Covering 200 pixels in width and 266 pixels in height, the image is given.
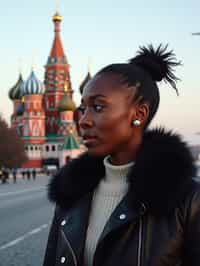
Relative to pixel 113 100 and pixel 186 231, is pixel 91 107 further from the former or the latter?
pixel 186 231

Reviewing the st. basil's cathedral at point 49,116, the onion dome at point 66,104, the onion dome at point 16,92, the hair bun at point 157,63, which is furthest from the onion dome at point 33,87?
the hair bun at point 157,63

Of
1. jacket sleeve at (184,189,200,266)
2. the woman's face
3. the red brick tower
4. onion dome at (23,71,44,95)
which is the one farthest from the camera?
the red brick tower

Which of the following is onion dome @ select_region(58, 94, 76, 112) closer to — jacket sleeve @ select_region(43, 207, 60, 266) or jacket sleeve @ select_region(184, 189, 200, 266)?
jacket sleeve @ select_region(43, 207, 60, 266)

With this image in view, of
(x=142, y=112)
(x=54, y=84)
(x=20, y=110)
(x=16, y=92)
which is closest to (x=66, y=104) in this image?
(x=54, y=84)

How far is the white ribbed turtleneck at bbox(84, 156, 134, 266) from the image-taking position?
2.15 m

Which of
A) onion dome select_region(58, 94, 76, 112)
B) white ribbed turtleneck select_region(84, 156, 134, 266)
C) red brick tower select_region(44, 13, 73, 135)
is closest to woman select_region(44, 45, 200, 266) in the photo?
white ribbed turtleneck select_region(84, 156, 134, 266)

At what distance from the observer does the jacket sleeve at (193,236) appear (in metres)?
1.96

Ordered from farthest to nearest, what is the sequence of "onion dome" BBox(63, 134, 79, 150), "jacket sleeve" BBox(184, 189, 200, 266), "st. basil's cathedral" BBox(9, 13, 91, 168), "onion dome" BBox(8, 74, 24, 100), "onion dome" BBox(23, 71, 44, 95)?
1. "onion dome" BBox(8, 74, 24, 100)
2. "onion dome" BBox(23, 71, 44, 95)
3. "st. basil's cathedral" BBox(9, 13, 91, 168)
4. "onion dome" BBox(63, 134, 79, 150)
5. "jacket sleeve" BBox(184, 189, 200, 266)

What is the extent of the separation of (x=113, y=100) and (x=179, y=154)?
0.30m

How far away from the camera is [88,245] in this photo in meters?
2.16

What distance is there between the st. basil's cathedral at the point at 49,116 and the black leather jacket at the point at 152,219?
3322 inches

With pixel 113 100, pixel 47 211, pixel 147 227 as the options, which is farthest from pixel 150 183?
pixel 47 211

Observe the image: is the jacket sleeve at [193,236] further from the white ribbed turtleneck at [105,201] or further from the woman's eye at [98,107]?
the woman's eye at [98,107]

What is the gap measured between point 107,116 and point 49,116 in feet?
302
